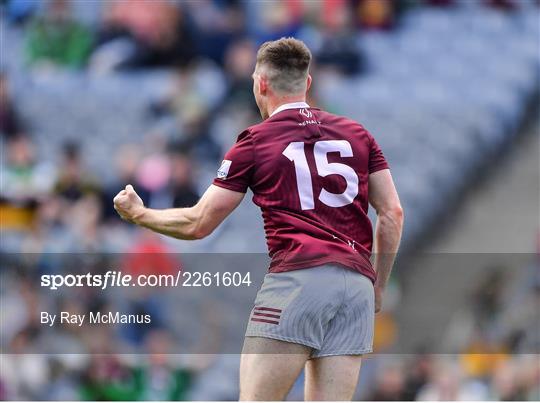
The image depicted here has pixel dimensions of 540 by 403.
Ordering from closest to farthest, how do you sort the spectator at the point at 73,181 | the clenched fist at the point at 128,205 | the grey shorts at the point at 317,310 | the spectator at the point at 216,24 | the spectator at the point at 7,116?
1. the grey shorts at the point at 317,310
2. the clenched fist at the point at 128,205
3. the spectator at the point at 73,181
4. the spectator at the point at 7,116
5. the spectator at the point at 216,24

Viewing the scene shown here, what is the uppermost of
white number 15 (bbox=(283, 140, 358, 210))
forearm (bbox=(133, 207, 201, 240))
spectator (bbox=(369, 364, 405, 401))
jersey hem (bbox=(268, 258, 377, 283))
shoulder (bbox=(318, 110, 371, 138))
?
shoulder (bbox=(318, 110, 371, 138))

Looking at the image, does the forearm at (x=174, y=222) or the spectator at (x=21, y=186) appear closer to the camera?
the forearm at (x=174, y=222)

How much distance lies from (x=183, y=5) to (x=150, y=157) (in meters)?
2.35

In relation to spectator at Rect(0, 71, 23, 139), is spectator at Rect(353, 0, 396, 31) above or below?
above

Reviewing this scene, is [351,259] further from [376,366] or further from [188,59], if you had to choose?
[188,59]

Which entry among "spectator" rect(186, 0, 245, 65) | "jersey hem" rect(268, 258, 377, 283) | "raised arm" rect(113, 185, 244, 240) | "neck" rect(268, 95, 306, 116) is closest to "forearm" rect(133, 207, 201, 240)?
"raised arm" rect(113, 185, 244, 240)

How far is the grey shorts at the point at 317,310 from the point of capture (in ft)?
15.3

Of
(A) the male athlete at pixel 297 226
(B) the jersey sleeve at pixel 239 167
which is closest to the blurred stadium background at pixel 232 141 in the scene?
(A) the male athlete at pixel 297 226

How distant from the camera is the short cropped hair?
15.6 ft

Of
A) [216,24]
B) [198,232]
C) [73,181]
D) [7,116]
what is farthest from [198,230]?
[216,24]

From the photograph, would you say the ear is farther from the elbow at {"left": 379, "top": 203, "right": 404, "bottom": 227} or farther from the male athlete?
the elbow at {"left": 379, "top": 203, "right": 404, "bottom": 227}

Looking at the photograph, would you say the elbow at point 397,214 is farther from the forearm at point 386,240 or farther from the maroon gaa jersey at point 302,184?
the maroon gaa jersey at point 302,184

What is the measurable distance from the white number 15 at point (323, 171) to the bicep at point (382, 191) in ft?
0.51

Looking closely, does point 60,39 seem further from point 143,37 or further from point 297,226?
point 297,226
